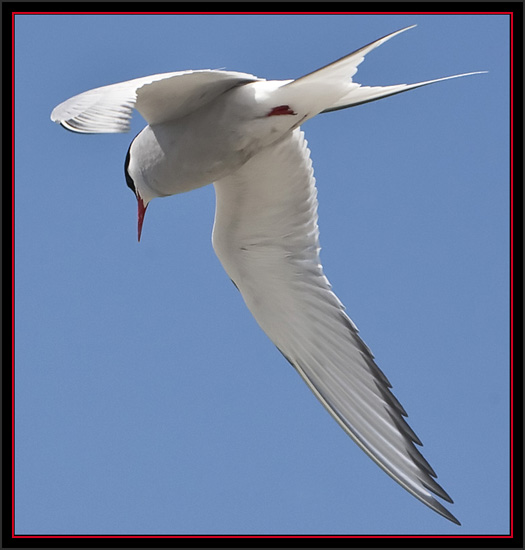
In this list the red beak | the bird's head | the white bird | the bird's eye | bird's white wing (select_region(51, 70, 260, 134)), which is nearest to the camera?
bird's white wing (select_region(51, 70, 260, 134))

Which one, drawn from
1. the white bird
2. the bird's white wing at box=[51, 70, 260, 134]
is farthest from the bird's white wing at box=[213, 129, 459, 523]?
the bird's white wing at box=[51, 70, 260, 134]

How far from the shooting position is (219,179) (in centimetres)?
479

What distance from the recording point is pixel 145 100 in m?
4.39

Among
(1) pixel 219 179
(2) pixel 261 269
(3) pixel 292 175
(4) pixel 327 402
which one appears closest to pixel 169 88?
(1) pixel 219 179

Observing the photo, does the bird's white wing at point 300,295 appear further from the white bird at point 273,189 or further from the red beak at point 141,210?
the red beak at point 141,210

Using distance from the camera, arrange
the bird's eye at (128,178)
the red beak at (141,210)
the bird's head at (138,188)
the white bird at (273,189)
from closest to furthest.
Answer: the white bird at (273,189)
the bird's head at (138,188)
the bird's eye at (128,178)
the red beak at (141,210)

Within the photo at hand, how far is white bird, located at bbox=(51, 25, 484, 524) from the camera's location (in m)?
4.15

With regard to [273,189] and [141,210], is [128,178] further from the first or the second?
[273,189]

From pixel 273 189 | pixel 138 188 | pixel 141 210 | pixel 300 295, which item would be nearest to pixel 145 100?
pixel 138 188

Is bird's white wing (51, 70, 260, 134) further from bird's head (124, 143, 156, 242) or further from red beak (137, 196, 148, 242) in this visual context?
red beak (137, 196, 148, 242)

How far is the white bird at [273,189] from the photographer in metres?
4.15

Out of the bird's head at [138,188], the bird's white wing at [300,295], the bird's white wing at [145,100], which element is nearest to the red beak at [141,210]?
the bird's head at [138,188]

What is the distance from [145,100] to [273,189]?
952 mm
